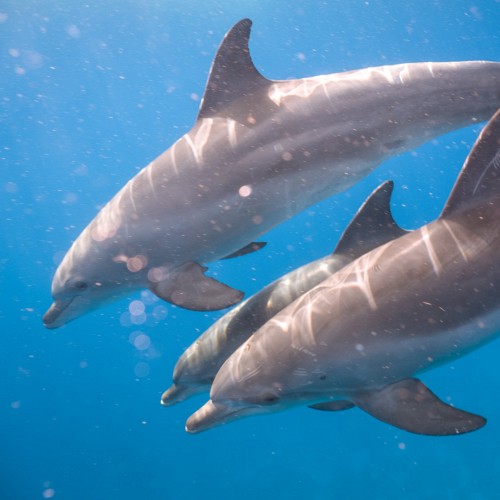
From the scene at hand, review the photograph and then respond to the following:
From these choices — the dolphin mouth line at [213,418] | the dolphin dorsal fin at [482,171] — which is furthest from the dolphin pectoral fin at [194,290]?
the dolphin dorsal fin at [482,171]

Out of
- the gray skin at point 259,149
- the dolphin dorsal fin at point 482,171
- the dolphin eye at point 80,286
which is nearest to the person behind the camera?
the dolphin dorsal fin at point 482,171

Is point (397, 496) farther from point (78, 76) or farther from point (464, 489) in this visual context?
point (78, 76)

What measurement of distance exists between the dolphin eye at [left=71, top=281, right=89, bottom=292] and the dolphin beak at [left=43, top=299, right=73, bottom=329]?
30cm

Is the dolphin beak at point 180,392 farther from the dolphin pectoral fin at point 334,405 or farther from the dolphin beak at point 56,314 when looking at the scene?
the dolphin pectoral fin at point 334,405

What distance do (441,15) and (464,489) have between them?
1589 cm

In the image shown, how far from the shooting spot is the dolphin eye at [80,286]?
553 centimetres

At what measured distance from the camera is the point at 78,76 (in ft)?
94.2

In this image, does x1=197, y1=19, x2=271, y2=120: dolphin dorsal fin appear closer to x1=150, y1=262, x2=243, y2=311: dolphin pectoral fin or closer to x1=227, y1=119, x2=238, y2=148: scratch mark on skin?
x1=227, y1=119, x2=238, y2=148: scratch mark on skin

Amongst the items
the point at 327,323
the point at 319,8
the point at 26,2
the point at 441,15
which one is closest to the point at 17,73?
the point at 26,2

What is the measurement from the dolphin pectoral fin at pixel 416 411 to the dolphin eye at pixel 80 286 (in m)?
3.17

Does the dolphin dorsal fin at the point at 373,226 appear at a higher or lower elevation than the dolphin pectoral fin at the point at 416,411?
higher

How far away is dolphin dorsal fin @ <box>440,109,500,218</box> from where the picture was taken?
11.0 feet

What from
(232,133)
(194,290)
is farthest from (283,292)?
(232,133)

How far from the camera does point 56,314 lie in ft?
19.6
